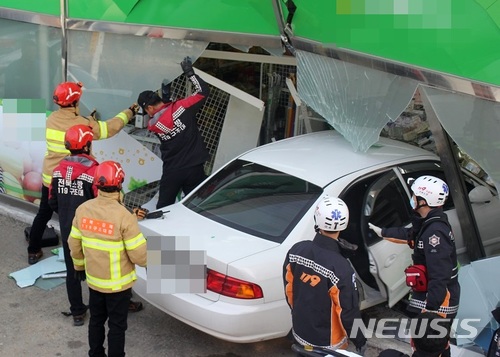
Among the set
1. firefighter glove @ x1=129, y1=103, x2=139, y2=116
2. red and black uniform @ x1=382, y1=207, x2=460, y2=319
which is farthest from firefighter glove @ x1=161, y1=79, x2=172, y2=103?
red and black uniform @ x1=382, y1=207, x2=460, y2=319

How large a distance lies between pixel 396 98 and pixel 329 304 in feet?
7.53

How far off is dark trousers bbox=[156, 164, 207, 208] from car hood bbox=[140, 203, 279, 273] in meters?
1.19

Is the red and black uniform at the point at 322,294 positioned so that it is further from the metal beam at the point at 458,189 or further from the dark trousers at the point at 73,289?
the dark trousers at the point at 73,289

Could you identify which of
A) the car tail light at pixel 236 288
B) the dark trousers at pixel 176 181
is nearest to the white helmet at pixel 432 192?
the car tail light at pixel 236 288

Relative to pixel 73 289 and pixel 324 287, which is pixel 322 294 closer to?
pixel 324 287

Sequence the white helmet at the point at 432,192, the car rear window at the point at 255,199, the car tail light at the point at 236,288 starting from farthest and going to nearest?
the car rear window at the point at 255,199, the car tail light at the point at 236,288, the white helmet at the point at 432,192

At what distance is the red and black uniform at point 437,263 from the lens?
15.2ft

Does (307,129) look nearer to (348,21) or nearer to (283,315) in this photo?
(348,21)

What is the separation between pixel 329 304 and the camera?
421cm

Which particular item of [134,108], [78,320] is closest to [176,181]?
[134,108]

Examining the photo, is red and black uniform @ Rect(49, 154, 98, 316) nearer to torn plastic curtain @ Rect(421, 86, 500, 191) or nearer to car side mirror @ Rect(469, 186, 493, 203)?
torn plastic curtain @ Rect(421, 86, 500, 191)

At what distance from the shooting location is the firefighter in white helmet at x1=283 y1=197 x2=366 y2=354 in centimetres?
417

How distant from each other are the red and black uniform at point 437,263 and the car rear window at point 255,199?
3.24 feet

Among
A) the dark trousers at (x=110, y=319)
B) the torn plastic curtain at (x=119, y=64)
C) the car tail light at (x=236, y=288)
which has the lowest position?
the dark trousers at (x=110, y=319)
